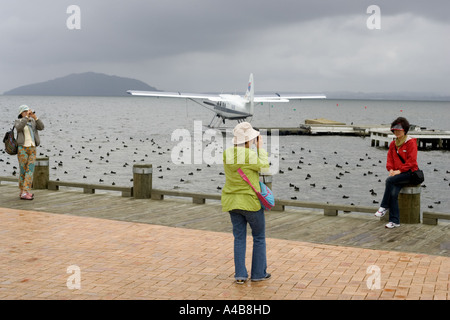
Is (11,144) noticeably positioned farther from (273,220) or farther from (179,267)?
(179,267)

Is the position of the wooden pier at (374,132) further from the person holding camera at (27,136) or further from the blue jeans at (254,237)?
the blue jeans at (254,237)

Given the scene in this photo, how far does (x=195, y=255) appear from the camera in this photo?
8.77 meters

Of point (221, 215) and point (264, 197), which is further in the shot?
point (221, 215)

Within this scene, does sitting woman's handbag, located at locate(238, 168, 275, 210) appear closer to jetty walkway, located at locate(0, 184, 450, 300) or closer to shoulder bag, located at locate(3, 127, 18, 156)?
jetty walkway, located at locate(0, 184, 450, 300)

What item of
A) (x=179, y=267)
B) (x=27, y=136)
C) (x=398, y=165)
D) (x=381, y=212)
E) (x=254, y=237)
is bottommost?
(x=179, y=267)

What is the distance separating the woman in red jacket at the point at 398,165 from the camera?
33.8 ft

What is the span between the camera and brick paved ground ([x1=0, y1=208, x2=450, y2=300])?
6934 millimetres

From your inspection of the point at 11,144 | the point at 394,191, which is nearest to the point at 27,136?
the point at 11,144

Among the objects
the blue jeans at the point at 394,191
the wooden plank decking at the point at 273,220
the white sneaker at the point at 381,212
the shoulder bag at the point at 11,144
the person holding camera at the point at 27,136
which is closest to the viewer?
the wooden plank decking at the point at 273,220

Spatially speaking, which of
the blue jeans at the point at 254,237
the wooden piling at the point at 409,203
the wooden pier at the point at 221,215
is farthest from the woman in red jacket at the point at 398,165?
the blue jeans at the point at 254,237

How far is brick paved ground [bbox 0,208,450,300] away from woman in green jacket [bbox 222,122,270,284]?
1.84 ft

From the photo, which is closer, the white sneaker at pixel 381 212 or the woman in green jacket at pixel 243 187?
the woman in green jacket at pixel 243 187

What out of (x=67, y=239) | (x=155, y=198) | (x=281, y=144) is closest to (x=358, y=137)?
(x=281, y=144)

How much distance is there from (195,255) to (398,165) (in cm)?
424
